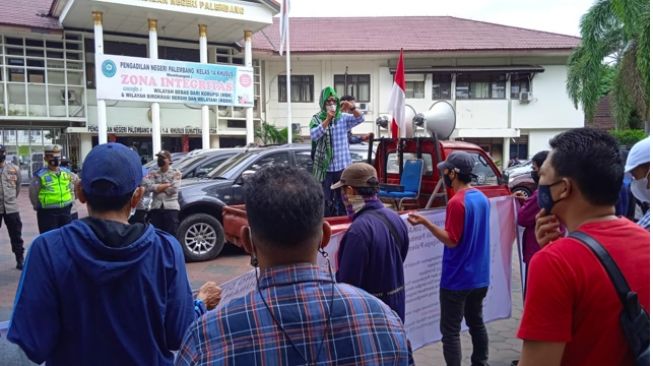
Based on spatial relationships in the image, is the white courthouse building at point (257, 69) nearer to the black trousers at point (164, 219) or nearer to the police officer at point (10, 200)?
the police officer at point (10, 200)

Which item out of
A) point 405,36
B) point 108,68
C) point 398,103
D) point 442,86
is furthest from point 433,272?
point 405,36

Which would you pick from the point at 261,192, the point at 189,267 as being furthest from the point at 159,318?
the point at 189,267

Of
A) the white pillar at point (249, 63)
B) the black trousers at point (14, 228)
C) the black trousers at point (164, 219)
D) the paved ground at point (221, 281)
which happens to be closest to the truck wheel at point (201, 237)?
the paved ground at point (221, 281)

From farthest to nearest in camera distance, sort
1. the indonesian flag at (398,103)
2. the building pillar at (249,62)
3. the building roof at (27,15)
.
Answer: the building pillar at (249,62) < the building roof at (27,15) < the indonesian flag at (398,103)

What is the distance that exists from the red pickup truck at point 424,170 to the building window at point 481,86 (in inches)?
824

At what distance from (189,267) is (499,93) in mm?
23437

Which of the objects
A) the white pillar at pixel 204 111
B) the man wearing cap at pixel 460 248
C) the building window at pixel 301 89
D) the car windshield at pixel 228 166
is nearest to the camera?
the man wearing cap at pixel 460 248

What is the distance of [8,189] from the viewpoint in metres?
7.10

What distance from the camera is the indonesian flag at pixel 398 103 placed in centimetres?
598

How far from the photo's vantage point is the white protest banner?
17684 millimetres

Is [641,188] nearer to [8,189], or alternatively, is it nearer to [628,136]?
[8,189]

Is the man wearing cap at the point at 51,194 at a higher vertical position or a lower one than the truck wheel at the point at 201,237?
higher

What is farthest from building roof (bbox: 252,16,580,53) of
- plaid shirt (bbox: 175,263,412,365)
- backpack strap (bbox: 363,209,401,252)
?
plaid shirt (bbox: 175,263,412,365)

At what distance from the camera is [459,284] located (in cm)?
365
